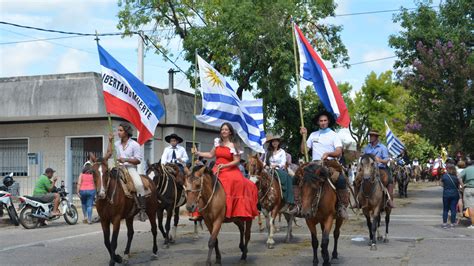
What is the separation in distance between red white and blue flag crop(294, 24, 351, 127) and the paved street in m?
2.72

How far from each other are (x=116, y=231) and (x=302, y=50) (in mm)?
5385

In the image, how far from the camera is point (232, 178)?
1045 centimetres

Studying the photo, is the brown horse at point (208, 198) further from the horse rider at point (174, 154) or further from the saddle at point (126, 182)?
the horse rider at point (174, 154)

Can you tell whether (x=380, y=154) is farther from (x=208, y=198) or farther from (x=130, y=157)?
(x=130, y=157)

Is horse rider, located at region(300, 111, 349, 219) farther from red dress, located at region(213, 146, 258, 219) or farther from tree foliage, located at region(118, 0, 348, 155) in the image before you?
tree foliage, located at region(118, 0, 348, 155)

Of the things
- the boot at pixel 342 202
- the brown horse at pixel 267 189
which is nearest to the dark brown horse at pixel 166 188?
the brown horse at pixel 267 189

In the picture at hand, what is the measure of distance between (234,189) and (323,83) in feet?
10.8

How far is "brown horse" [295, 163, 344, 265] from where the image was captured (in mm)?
10062

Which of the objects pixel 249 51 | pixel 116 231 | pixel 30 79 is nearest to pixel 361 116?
pixel 249 51

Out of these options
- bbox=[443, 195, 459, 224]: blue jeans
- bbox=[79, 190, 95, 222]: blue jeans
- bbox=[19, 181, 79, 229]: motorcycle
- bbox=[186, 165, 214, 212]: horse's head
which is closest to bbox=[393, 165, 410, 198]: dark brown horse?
bbox=[443, 195, 459, 224]: blue jeans

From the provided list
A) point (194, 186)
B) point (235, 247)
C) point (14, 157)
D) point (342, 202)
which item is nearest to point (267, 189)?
point (235, 247)

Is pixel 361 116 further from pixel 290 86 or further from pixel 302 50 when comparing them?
pixel 302 50

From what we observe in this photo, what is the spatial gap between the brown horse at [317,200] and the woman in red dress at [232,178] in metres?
0.93

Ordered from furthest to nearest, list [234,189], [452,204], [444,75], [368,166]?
1. [444,75]
2. [452,204]
3. [368,166]
4. [234,189]
